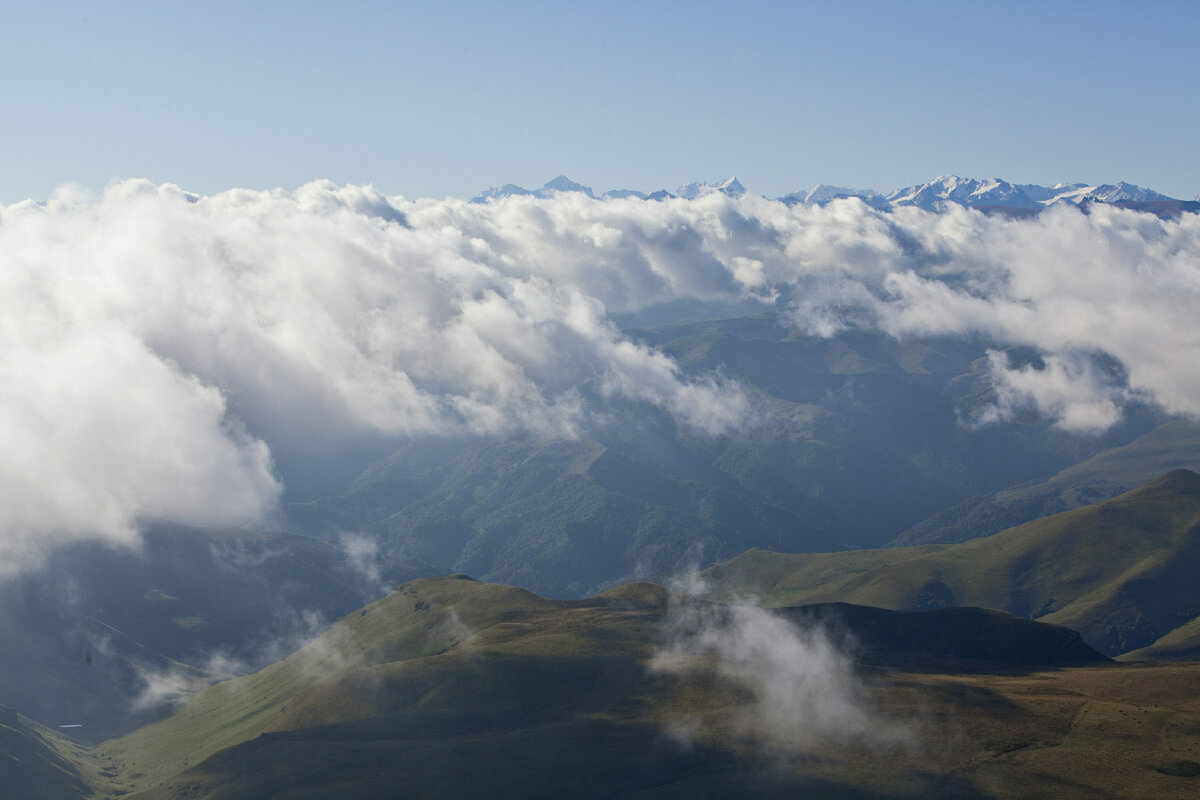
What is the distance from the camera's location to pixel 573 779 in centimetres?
19612

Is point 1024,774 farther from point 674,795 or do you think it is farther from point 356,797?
point 356,797

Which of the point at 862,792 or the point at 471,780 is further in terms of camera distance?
the point at 471,780

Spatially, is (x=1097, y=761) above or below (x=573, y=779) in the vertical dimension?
below

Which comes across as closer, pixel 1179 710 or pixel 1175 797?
pixel 1175 797

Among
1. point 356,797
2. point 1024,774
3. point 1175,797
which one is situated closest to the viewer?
point 1175,797

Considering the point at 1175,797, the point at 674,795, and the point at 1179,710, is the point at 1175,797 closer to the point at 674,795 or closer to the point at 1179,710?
the point at 1179,710

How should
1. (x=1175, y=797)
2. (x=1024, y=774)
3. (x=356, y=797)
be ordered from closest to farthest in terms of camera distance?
(x=1175, y=797)
(x=1024, y=774)
(x=356, y=797)

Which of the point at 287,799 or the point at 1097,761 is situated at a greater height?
the point at 287,799

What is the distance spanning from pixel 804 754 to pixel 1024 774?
40.3 m

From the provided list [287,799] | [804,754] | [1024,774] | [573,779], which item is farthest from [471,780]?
[1024,774]

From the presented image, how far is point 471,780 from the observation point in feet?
646

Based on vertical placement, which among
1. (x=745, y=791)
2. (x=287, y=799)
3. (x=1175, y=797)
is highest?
(x=287, y=799)

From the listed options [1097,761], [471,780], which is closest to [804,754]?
[1097,761]

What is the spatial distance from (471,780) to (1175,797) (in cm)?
12557
